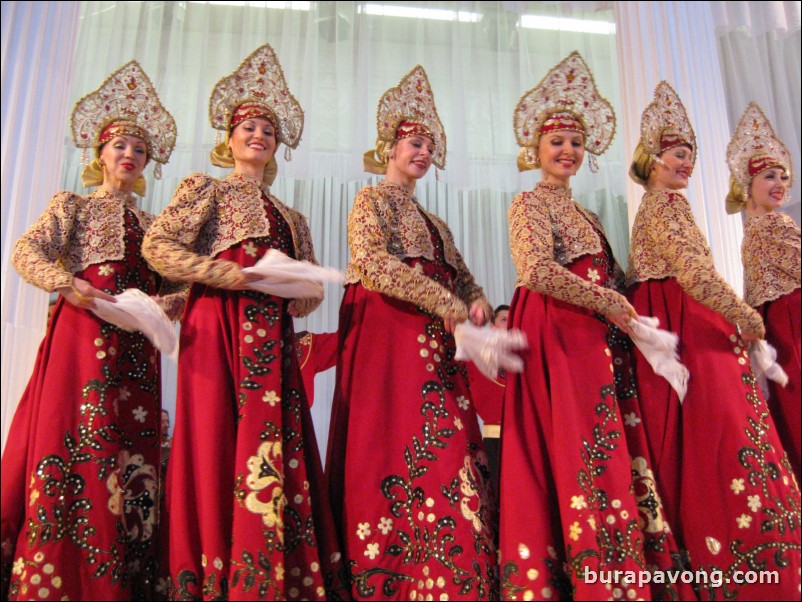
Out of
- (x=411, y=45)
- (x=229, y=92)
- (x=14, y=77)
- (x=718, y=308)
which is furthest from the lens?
(x=411, y=45)

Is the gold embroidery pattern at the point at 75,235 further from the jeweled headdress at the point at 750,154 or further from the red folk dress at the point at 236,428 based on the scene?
the jeweled headdress at the point at 750,154

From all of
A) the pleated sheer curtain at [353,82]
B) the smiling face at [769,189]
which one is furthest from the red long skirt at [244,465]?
the smiling face at [769,189]

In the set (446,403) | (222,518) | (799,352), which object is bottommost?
(222,518)

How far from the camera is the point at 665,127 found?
272cm

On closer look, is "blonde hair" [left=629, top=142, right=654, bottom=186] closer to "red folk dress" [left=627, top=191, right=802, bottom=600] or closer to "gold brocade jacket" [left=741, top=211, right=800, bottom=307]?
"red folk dress" [left=627, top=191, right=802, bottom=600]

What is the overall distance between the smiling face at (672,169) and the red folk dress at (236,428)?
129cm

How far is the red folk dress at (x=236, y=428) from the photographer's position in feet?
6.12

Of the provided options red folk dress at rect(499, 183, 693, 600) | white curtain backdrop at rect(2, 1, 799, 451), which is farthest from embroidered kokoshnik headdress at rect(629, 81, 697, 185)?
white curtain backdrop at rect(2, 1, 799, 451)

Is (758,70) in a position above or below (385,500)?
above

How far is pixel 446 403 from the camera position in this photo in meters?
2.17

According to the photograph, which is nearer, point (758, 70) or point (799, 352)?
point (799, 352)

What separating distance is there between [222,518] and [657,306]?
4.80 feet

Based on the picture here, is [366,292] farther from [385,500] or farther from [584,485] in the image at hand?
[584,485]

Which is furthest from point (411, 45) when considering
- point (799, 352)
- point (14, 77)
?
point (799, 352)
